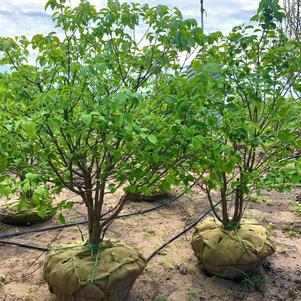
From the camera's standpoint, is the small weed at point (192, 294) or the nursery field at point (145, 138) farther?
the small weed at point (192, 294)

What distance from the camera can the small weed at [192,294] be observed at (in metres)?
2.41

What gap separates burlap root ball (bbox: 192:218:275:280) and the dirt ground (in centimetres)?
10

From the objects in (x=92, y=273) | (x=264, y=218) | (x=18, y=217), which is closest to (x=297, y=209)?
(x=264, y=218)

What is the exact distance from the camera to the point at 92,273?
6.79ft

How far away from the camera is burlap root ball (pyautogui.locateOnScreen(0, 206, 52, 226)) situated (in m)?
3.65

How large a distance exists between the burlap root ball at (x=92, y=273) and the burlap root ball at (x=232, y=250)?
55 cm

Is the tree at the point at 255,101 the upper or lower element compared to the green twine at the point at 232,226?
upper

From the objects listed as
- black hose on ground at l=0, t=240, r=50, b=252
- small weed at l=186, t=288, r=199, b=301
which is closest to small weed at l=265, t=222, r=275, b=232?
small weed at l=186, t=288, r=199, b=301

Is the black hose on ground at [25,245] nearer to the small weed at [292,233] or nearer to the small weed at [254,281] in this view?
the small weed at [254,281]

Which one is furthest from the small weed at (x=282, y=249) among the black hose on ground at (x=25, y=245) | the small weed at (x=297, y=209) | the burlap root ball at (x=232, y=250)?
the black hose on ground at (x=25, y=245)

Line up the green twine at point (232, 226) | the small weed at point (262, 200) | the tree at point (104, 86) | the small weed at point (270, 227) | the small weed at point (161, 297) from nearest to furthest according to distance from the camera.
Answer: the tree at point (104, 86)
the small weed at point (161, 297)
the green twine at point (232, 226)
the small weed at point (270, 227)
the small weed at point (262, 200)

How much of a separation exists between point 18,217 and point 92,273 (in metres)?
1.89

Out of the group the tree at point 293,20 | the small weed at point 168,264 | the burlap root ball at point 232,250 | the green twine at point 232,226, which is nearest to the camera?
the burlap root ball at point 232,250

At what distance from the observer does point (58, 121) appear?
5.10ft
